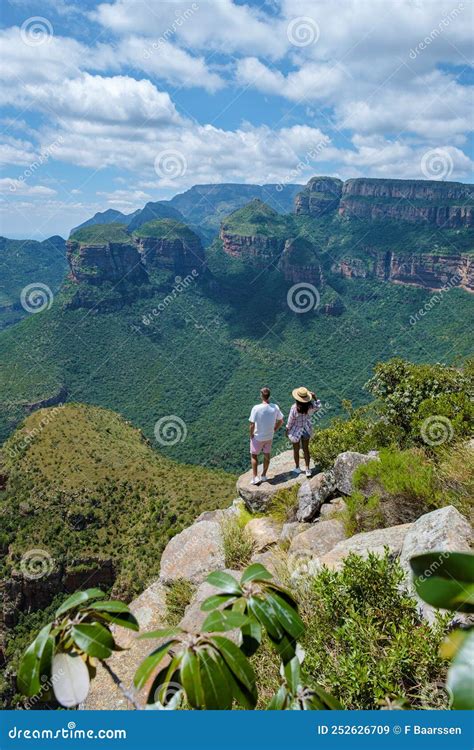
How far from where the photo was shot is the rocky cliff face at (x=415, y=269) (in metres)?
86.7

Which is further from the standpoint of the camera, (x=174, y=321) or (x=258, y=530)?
(x=174, y=321)

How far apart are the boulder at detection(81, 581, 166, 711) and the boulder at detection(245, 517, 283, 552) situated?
170 cm

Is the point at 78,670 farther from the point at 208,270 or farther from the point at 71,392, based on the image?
the point at 208,270

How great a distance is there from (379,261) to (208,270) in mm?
44099

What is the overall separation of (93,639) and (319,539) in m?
5.08

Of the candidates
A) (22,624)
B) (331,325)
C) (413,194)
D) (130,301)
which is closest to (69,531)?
(22,624)

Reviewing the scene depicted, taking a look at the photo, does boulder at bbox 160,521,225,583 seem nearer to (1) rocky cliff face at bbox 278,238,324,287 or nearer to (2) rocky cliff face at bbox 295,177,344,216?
(1) rocky cliff face at bbox 278,238,324,287

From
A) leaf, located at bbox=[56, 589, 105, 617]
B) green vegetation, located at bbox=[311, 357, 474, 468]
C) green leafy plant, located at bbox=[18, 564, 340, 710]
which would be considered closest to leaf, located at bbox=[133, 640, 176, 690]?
green leafy plant, located at bbox=[18, 564, 340, 710]

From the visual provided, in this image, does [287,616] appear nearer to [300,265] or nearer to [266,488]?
[266,488]

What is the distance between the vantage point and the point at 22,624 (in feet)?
80.4

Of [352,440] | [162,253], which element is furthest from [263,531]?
[162,253]

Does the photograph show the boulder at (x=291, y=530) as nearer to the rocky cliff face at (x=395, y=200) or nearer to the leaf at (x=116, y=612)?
the leaf at (x=116, y=612)

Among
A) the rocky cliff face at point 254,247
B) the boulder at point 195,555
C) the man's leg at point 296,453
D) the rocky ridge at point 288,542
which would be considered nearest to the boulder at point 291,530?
the rocky ridge at point 288,542

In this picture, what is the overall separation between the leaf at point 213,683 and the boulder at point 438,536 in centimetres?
287
